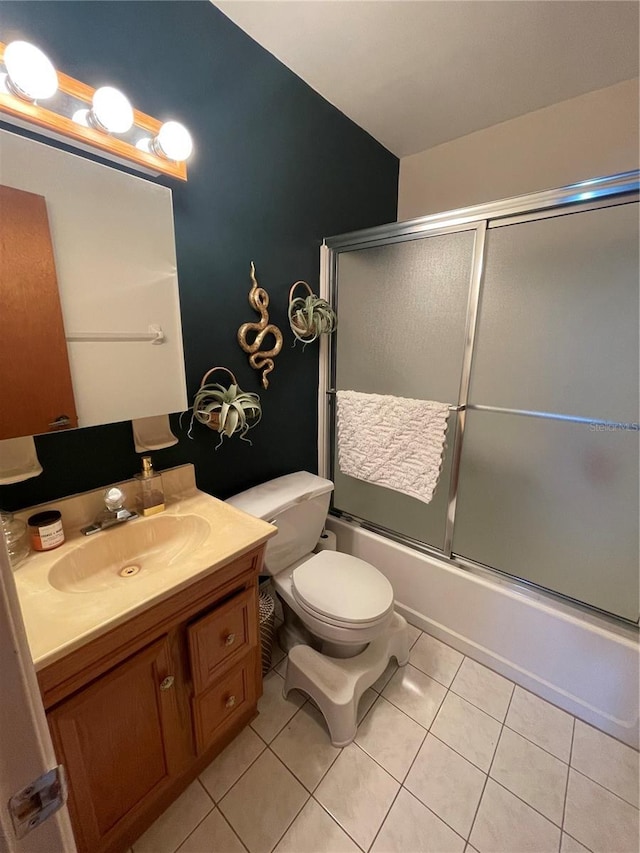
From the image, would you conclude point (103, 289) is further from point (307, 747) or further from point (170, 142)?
point (307, 747)

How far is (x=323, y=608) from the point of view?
4.12ft

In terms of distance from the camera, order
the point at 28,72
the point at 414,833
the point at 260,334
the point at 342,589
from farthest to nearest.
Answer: the point at 260,334, the point at 342,589, the point at 414,833, the point at 28,72

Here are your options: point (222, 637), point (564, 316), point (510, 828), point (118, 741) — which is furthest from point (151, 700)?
point (564, 316)

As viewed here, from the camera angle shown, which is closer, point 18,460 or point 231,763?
point 18,460

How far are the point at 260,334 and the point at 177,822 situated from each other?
5.16ft

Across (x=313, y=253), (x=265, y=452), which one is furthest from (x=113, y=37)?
(x=265, y=452)

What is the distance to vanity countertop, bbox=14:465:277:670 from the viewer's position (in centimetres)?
73

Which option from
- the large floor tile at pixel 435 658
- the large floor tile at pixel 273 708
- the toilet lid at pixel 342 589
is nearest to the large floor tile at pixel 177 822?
the large floor tile at pixel 273 708

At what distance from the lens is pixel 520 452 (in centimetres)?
142

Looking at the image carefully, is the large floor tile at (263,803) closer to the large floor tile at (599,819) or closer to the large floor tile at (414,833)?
the large floor tile at (414,833)

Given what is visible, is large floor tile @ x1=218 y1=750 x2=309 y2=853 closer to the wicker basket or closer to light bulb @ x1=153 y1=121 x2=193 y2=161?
the wicker basket

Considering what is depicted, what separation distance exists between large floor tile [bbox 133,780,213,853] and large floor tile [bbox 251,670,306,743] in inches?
9.5

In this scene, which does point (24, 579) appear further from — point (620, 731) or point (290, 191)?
point (620, 731)

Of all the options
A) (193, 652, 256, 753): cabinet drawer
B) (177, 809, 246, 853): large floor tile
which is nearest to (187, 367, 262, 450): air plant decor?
(193, 652, 256, 753): cabinet drawer
